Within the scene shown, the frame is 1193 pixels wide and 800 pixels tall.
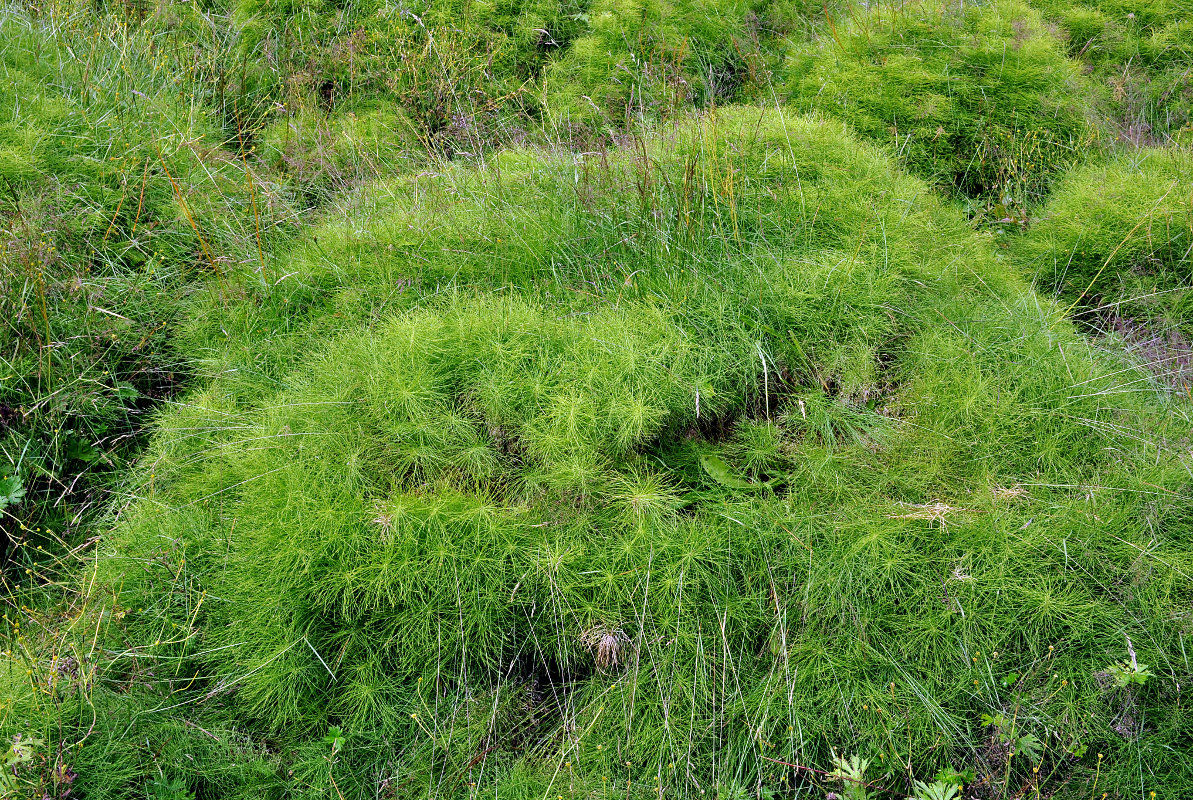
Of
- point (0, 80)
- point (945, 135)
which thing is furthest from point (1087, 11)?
point (0, 80)

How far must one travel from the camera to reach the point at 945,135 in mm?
4516

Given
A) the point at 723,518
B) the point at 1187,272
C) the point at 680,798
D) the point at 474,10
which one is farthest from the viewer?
the point at 474,10

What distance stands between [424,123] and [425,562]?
3326mm

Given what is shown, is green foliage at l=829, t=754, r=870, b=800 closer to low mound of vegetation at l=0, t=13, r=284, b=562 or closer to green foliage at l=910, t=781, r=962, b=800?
green foliage at l=910, t=781, r=962, b=800

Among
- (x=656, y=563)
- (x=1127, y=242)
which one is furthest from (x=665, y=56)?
(x=656, y=563)

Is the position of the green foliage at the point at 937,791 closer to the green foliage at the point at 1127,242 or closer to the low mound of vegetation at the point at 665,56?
the green foliage at the point at 1127,242

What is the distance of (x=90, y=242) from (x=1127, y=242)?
17.2 ft

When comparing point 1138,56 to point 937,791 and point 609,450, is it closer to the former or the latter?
point 609,450

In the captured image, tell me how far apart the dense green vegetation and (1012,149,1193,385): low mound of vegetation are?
0.02m

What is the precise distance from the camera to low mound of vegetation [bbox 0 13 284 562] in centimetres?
339

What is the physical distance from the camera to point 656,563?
257 cm

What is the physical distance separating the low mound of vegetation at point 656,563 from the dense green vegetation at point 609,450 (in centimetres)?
2

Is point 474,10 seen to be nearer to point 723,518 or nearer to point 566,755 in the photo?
point 723,518

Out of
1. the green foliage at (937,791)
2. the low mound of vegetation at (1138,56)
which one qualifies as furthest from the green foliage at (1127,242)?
the green foliage at (937,791)
